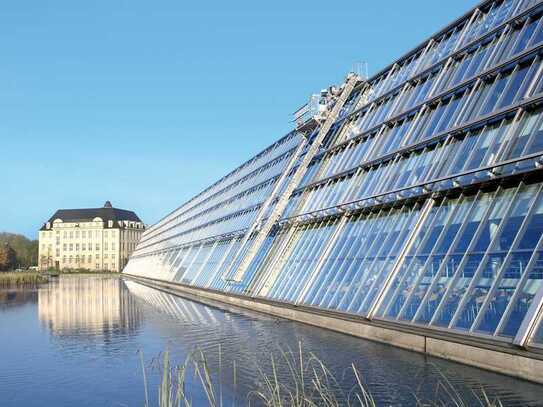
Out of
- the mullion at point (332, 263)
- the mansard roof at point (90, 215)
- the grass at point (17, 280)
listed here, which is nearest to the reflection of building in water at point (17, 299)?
the mullion at point (332, 263)

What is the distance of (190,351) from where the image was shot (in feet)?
32.2

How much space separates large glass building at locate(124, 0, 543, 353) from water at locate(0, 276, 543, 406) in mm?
1375

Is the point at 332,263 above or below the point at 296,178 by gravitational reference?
below

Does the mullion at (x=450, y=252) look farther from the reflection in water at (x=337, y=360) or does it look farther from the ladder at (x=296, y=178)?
the ladder at (x=296, y=178)

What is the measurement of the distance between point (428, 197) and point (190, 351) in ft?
40.3

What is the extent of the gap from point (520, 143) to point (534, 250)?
4.48 metres

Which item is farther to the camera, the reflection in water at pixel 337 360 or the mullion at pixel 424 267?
the mullion at pixel 424 267

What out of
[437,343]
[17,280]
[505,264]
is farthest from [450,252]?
[17,280]

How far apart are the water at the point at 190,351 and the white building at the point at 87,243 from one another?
531 ft

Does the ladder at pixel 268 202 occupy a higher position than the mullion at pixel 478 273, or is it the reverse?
the ladder at pixel 268 202

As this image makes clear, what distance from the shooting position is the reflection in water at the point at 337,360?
11086 millimetres

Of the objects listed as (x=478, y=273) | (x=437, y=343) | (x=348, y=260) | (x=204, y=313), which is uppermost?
(x=348, y=260)

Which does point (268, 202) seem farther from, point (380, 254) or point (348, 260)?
point (380, 254)

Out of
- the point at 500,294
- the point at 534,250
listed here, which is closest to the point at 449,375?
the point at 500,294
